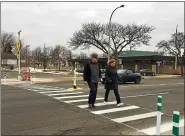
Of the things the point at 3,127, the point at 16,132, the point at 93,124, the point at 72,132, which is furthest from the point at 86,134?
the point at 3,127

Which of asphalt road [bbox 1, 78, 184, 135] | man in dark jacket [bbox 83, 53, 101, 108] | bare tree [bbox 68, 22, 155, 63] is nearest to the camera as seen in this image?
asphalt road [bbox 1, 78, 184, 135]

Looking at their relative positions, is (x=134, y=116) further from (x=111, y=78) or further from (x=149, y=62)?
(x=149, y=62)

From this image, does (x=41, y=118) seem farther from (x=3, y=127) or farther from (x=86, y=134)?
(x=86, y=134)

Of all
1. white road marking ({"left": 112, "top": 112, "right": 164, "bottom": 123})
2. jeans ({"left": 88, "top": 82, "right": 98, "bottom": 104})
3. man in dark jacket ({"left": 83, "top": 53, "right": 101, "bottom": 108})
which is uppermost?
man in dark jacket ({"left": 83, "top": 53, "right": 101, "bottom": 108})

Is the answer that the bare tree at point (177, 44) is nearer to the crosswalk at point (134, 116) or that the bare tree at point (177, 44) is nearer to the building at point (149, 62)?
the building at point (149, 62)

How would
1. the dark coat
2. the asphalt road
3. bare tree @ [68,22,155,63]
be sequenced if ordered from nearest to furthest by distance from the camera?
the asphalt road → the dark coat → bare tree @ [68,22,155,63]

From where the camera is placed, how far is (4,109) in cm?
866

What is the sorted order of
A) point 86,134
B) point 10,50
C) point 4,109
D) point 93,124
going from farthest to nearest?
point 10,50, point 4,109, point 93,124, point 86,134

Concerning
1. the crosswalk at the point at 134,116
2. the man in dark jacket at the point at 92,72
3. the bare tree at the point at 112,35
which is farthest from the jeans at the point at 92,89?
the bare tree at the point at 112,35

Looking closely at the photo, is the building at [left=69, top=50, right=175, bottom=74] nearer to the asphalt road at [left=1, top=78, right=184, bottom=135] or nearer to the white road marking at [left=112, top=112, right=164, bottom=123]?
the asphalt road at [left=1, top=78, right=184, bottom=135]

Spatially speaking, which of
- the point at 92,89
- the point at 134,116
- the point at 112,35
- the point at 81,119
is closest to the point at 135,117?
the point at 134,116

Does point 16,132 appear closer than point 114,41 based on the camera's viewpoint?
Yes

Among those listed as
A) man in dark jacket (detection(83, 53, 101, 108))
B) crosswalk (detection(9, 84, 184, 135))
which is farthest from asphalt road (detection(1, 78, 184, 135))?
man in dark jacket (detection(83, 53, 101, 108))

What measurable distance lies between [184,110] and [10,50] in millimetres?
103904
